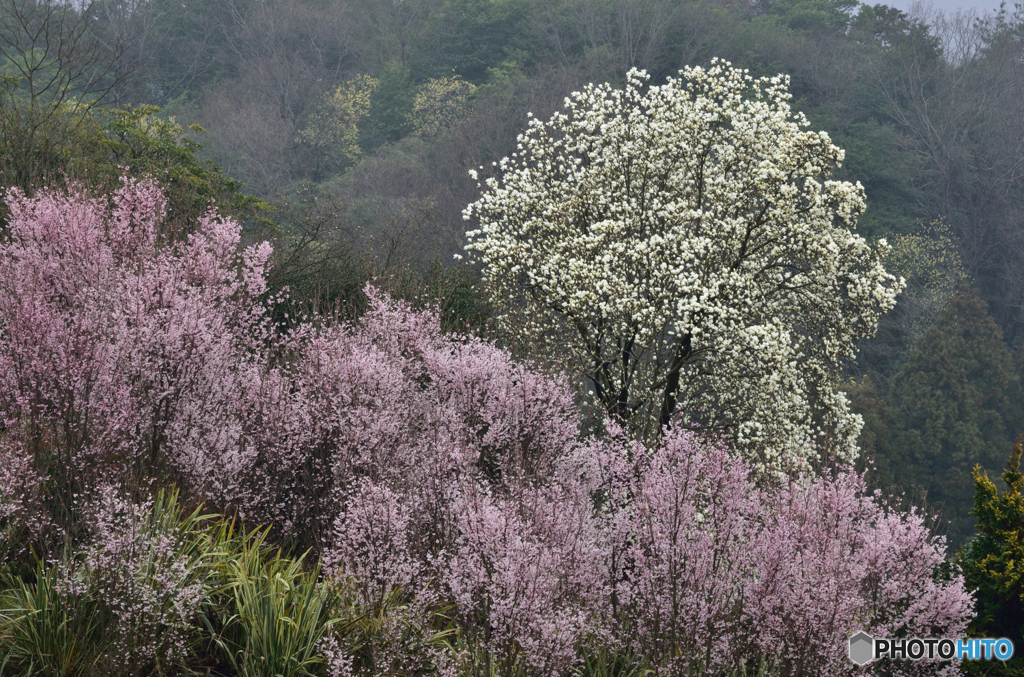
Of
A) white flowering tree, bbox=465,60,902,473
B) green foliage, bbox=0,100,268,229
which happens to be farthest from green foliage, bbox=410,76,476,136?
white flowering tree, bbox=465,60,902,473

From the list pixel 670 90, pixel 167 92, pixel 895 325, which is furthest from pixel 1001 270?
pixel 167 92

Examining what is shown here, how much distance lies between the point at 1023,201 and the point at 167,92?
2137 inches

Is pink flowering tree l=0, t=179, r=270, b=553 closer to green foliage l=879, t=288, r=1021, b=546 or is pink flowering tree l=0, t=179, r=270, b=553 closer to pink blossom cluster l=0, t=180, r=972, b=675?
pink blossom cluster l=0, t=180, r=972, b=675

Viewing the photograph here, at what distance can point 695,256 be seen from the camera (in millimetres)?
13125

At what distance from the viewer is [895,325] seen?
124 feet

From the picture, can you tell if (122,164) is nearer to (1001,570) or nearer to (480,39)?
(1001,570)

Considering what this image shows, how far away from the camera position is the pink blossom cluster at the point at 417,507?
548 cm

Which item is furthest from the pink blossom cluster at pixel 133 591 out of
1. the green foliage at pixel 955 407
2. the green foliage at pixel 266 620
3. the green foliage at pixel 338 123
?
the green foliage at pixel 338 123

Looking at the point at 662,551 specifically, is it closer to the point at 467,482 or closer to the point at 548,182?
the point at 467,482

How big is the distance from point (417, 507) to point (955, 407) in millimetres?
32272

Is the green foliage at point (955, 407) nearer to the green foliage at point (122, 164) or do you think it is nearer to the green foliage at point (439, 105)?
the green foliage at point (122, 164)

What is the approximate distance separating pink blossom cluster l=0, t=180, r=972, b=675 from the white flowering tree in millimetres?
5096

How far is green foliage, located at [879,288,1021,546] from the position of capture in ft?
107

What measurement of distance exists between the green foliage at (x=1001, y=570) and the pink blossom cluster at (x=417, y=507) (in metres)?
1.05
